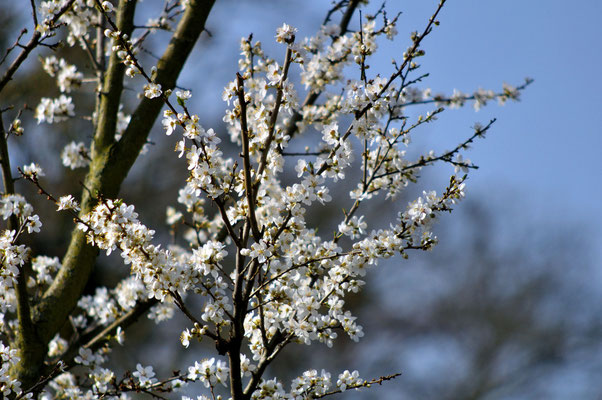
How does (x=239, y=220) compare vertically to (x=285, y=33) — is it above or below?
below

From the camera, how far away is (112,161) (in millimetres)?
3164

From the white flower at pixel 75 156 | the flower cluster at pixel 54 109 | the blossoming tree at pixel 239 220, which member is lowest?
the blossoming tree at pixel 239 220

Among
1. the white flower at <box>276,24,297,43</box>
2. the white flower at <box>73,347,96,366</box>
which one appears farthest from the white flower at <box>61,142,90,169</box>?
the white flower at <box>276,24,297,43</box>

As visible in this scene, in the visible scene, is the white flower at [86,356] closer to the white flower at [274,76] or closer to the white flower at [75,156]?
the white flower at [75,156]

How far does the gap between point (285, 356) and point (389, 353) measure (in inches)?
157

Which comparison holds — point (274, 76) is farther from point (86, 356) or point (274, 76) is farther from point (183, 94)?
point (86, 356)

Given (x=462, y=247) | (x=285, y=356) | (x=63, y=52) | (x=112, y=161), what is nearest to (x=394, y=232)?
(x=112, y=161)

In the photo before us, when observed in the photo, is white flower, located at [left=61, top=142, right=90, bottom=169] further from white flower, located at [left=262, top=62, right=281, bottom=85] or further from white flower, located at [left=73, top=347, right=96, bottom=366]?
white flower, located at [left=262, top=62, right=281, bottom=85]

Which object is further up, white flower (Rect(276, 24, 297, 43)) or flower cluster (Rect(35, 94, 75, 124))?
flower cluster (Rect(35, 94, 75, 124))

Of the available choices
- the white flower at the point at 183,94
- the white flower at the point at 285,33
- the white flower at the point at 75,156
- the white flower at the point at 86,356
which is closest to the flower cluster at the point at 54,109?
the white flower at the point at 75,156

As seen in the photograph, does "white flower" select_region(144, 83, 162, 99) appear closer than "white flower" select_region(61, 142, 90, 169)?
Yes

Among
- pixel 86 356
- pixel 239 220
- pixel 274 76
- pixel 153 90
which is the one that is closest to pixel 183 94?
pixel 153 90

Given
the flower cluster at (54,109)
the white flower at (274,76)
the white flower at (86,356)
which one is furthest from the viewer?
the flower cluster at (54,109)

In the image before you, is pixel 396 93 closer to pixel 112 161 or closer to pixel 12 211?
pixel 112 161
